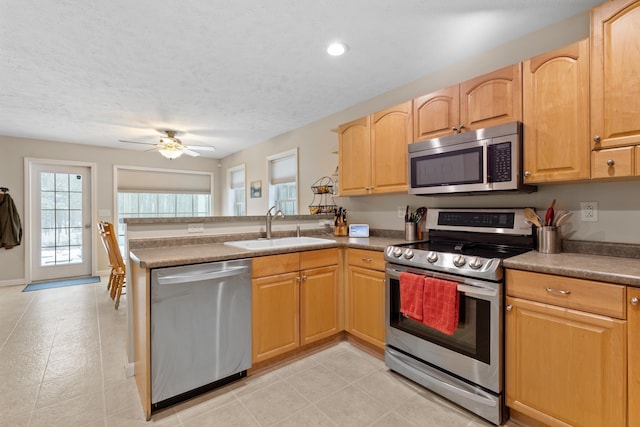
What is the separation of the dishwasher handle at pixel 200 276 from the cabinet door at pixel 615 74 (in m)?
2.17

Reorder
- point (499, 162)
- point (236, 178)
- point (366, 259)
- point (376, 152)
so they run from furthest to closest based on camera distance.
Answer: point (236, 178)
point (376, 152)
point (366, 259)
point (499, 162)

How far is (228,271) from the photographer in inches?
75.2

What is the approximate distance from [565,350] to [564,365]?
8 centimetres

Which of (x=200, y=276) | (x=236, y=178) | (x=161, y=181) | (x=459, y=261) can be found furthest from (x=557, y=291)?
(x=161, y=181)

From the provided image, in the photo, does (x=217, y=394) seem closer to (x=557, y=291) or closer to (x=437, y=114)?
(x=557, y=291)

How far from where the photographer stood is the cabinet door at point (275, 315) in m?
2.08

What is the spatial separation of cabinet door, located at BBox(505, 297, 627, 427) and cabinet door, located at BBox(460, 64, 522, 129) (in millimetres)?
1137

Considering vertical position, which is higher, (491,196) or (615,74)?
(615,74)

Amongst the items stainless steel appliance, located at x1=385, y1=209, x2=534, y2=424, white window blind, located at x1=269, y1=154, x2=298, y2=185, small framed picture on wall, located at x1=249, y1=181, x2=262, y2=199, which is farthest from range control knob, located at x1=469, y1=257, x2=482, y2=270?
small framed picture on wall, located at x1=249, y1=181, x2=262, y2=199

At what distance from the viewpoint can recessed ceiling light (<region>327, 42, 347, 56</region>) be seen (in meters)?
2.21

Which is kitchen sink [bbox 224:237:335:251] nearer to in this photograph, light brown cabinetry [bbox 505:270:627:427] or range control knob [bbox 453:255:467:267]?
range control knob [bbox 453:255:467:267]

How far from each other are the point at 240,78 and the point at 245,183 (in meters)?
3.13

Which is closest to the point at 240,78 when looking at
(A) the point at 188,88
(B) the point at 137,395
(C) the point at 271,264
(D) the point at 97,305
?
(A) the point at 188,88

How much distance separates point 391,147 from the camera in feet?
8.45
